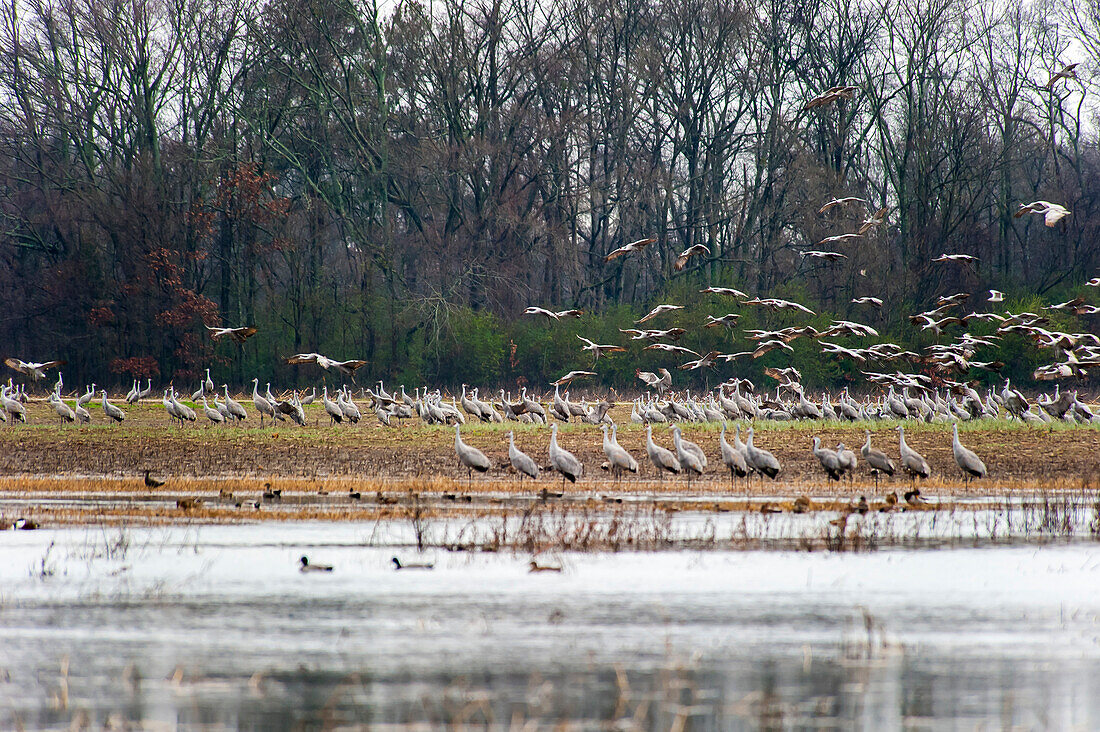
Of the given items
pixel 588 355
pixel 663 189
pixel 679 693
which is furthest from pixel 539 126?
pixel 679 693

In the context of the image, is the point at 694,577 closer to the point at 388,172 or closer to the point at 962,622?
the point at 962,622

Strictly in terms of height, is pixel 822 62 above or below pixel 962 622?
above

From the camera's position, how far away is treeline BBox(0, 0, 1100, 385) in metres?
44.9

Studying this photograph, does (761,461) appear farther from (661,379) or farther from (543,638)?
(661,379)

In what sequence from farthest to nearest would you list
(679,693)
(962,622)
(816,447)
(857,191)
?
1. (857,191)
2. (816,447)
3. (962,622)
4. (679,693)

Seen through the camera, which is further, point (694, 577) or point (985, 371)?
point (985, 371)

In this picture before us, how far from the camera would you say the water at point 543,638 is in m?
7.11

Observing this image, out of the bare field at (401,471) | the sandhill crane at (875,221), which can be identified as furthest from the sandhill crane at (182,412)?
the sandhill crane at (875,221)

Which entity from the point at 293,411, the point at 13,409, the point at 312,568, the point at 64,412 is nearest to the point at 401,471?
the point at 312,568

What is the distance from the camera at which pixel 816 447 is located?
19688mm

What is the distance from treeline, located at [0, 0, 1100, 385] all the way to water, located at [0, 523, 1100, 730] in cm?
3454

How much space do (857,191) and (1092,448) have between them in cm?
2536

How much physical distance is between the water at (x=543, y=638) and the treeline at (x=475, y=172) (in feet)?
113

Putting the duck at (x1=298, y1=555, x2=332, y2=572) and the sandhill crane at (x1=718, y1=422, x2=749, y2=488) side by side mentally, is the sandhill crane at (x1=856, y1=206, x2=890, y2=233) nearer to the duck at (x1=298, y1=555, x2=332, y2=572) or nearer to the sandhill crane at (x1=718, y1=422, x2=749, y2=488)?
the sandhill crane at (x1=718, y1=422, x2=749, y2=488)
